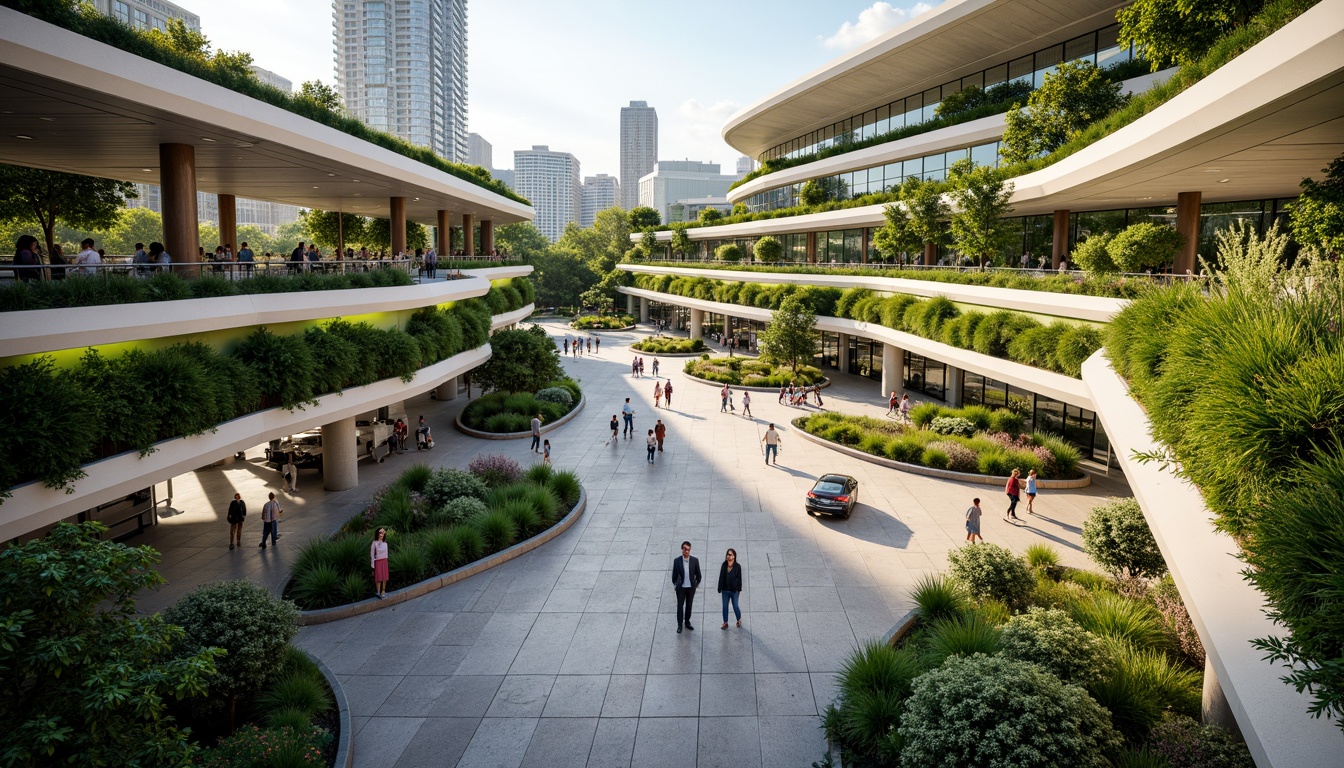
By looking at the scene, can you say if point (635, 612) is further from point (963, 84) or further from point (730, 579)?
point (963, 84)

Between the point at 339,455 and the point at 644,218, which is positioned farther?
the point at 644,218

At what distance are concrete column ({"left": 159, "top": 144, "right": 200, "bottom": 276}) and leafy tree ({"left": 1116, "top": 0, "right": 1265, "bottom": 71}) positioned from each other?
77.9 feet

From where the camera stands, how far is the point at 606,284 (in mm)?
84125

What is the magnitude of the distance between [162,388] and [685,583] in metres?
9.86

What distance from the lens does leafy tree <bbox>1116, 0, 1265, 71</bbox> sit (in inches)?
642

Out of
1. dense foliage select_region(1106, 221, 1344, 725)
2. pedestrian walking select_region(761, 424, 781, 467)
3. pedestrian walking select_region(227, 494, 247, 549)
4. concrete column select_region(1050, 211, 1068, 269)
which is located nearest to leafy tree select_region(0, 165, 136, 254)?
pedestrian walking select_region(227, 494, 247, 549)

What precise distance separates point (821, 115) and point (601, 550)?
4659 centimetres

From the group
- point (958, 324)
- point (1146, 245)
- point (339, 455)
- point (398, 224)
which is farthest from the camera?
point (398, 224)

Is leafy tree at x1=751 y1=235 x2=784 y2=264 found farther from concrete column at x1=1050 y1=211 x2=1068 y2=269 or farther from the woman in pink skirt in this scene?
the woman in pink skirt

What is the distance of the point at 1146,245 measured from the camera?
1786cm

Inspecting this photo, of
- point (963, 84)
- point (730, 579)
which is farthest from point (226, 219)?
point (963, 84)

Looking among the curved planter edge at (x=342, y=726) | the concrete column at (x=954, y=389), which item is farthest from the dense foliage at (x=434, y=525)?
the concrete column at (x=954, y=389)

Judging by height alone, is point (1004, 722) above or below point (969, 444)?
above

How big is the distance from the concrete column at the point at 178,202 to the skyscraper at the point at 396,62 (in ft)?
520
